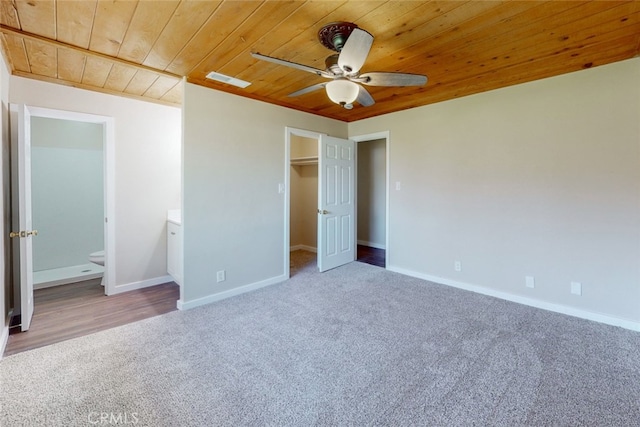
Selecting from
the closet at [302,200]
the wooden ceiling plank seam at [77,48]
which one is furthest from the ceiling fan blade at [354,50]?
the closet at [302,200]

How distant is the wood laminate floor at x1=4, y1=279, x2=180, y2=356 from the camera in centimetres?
247

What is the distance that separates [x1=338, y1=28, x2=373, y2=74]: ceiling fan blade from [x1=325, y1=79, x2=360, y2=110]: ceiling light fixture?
0.17 m

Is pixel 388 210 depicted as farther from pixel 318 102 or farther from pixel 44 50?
pixel 44 50

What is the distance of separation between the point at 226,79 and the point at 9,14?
152cm

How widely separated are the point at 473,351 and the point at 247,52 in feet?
9.85

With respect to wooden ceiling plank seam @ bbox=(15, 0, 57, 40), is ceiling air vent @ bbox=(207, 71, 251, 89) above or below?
above

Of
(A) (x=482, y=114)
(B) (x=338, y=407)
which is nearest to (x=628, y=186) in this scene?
(A) (x=482, y=114)

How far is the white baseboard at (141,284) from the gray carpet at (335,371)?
44.2 inches

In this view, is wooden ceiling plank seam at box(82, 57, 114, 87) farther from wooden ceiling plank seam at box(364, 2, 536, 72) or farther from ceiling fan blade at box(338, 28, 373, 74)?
wooden ceiling plank seam at box(364, 2, 536, 72)

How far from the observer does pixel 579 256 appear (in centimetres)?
282

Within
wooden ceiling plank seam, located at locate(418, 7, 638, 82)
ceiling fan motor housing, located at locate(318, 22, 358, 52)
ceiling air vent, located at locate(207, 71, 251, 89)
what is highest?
ceiling air vent, located at locate(207, 71, 251, 89)

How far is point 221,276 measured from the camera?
130 inches

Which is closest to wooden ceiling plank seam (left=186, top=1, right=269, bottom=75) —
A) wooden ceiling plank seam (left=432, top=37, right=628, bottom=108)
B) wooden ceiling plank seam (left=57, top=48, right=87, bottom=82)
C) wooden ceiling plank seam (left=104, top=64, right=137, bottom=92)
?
wooden ceiling plank seam (left=104, top=64, right=137, bottom=92)

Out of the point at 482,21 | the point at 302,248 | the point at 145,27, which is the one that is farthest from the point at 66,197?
the point at 482,21
